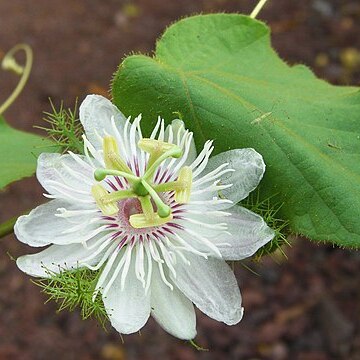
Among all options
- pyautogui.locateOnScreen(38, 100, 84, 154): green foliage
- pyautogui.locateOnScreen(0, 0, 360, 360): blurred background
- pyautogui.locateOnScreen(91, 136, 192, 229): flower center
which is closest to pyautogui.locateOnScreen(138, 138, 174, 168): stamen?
pyautogui.locateOnScreen(91, 136, 192, 229): flower center

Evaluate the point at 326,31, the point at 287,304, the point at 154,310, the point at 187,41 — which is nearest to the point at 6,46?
the point at 326,31

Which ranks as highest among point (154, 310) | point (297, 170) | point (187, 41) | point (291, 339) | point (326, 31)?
point (187, 41)

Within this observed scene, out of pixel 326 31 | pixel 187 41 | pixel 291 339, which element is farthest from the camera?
pixel 326 31

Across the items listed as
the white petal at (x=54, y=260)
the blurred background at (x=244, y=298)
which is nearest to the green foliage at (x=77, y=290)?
the white petal at (x=54, y=260)

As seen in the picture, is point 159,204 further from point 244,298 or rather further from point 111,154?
point 244,298

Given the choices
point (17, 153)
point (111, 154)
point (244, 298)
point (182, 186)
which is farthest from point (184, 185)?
point (244, 298)

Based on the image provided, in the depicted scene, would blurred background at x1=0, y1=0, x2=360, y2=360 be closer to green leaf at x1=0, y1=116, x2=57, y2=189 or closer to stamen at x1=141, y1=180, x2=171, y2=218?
green leaf at x1=0, y1=116, x2=57, y2=189

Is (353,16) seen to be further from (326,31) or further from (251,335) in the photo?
(251,335)
